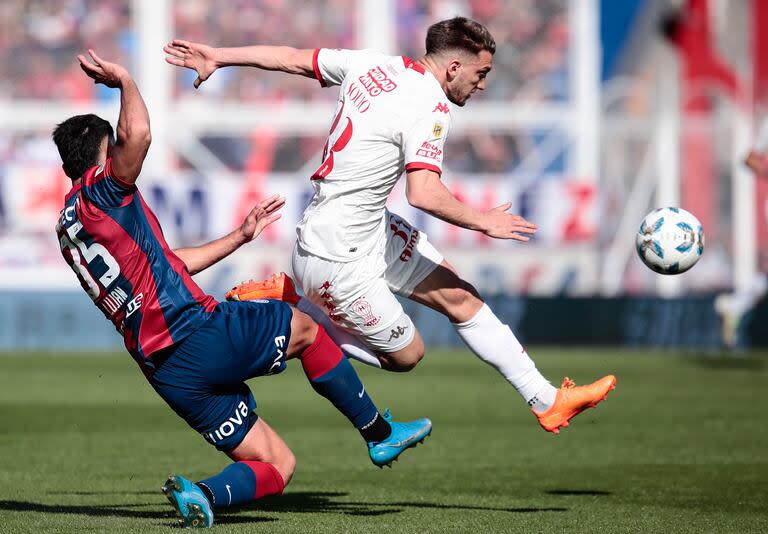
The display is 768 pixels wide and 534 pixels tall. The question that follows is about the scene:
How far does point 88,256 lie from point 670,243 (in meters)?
3.21

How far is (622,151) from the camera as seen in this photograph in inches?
1221

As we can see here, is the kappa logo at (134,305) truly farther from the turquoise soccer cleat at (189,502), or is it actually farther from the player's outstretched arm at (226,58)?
the player's outstretched arm at (226,58)

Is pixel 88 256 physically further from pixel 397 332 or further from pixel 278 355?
pixel 397 332

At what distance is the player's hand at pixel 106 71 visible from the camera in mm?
5352

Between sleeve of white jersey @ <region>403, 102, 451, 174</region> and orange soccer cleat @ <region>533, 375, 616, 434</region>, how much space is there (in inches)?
52.1

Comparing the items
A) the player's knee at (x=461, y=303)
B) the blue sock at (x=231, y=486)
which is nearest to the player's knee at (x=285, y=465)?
the blue sock at (x=231, y=486)

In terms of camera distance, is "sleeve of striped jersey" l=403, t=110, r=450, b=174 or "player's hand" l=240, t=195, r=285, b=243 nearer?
"sleeve of striped jersey" l=403, t=110, r=450, b=174

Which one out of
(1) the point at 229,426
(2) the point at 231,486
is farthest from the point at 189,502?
(1) the point at 229,426

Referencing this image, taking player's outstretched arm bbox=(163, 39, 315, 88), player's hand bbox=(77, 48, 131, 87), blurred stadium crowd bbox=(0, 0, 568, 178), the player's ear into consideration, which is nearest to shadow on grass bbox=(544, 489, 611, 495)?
the player's ear

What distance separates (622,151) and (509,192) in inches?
337

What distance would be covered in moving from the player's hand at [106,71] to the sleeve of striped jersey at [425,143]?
132 cm

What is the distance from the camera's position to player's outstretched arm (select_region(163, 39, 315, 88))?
636 cm

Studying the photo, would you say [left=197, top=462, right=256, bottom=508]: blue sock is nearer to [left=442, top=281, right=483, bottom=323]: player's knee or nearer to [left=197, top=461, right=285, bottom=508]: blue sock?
[left=197, top=461, right=285, bottom=508]: blue sock

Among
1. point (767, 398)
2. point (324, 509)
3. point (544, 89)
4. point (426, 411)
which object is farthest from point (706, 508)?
point (544, 89)
